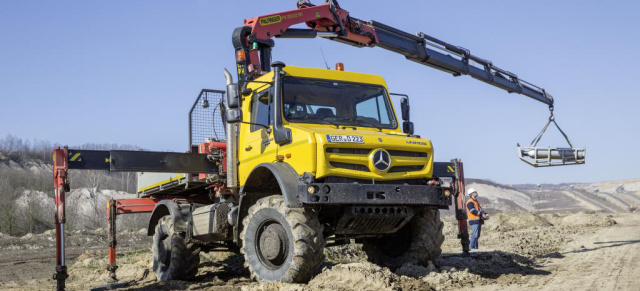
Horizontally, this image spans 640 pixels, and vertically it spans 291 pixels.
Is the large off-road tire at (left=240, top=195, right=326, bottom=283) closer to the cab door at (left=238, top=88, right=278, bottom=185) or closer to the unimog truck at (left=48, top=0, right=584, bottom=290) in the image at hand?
the unimog truck at (left=48, top=0, right=584, bottom=290)

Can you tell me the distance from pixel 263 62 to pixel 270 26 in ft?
2.06

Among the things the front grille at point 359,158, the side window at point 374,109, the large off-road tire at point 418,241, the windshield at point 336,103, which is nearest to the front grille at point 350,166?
the front grille at point 359,158

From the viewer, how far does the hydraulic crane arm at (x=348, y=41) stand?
10.4 meters

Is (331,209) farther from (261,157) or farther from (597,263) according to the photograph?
(597,263)

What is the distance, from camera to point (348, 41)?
39.6ft

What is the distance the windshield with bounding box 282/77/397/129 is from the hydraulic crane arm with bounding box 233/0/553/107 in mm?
1170

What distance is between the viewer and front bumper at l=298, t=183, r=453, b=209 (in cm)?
770

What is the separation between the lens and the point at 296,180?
797cm

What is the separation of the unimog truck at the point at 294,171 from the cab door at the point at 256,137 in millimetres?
29

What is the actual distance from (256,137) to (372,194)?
87.7 inches

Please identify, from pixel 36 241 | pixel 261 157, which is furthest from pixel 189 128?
pixel 36 241

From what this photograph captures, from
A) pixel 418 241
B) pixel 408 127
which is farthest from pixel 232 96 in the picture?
pixel 418 241

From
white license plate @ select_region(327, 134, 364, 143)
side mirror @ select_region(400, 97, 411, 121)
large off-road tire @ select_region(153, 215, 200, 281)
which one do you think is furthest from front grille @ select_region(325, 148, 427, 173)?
large off-road tire @ select_region(153, 215, 200, 281)

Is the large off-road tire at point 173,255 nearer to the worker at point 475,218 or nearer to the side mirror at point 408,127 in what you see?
the side mirror at point 408,127
